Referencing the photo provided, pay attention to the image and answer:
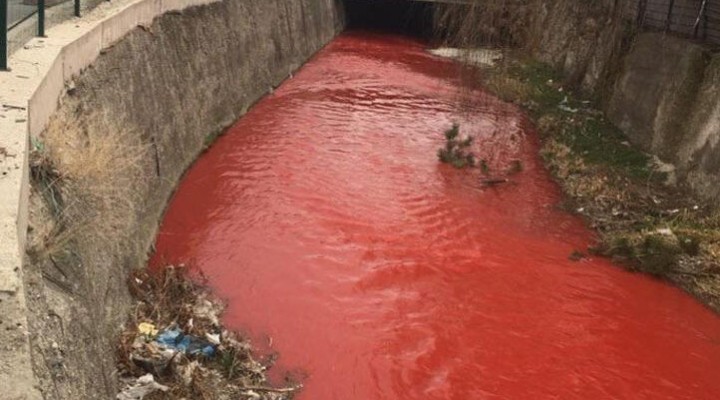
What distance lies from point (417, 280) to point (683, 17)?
28.9 feet

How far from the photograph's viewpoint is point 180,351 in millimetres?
7094

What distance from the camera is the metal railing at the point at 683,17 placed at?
1359cm

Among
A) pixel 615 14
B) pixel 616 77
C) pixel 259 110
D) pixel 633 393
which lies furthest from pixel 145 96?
pixel 615 14

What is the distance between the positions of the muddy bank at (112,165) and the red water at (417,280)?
827 millimetres

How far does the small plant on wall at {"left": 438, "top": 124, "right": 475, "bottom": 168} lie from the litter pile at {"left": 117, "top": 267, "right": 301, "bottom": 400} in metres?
7.16

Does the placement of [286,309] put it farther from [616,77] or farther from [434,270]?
[616,77]

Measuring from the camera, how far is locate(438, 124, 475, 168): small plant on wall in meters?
14.7

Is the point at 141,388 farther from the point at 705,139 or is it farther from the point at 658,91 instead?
the point at 658,91

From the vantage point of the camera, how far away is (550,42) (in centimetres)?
2089

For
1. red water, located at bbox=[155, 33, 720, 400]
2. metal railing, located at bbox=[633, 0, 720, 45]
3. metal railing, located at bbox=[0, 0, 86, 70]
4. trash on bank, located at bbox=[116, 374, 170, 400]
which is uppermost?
metal railing, located at bbox=[633, 0, 720, 45]

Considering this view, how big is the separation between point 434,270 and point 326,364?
2843 millimetres

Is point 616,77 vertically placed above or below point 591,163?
above

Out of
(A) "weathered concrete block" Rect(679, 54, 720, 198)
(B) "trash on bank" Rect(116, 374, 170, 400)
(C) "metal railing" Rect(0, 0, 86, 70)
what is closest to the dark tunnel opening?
(A) "weathered concrete block" Rect(679, 54, 720, 198)

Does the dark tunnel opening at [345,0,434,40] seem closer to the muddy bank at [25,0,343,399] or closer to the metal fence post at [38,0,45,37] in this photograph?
the muddy bank at [25,0,343,399]
